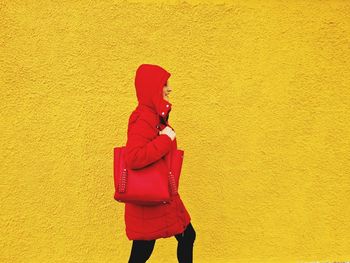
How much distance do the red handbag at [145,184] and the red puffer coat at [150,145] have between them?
0.19ft

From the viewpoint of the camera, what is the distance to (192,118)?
333 centimetres

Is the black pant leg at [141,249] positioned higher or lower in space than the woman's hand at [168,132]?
lower

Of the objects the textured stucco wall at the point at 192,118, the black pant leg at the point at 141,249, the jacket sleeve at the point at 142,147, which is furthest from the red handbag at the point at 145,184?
the textured stucco wall at the point at 192,118

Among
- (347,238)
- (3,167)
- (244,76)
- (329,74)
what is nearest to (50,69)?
(3,167)

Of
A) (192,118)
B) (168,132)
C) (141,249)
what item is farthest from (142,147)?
(192,118)

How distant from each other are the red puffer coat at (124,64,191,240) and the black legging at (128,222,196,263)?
0.10 meters

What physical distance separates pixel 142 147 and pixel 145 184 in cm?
21

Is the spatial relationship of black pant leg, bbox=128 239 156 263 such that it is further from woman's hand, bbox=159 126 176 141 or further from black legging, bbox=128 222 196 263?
woman's hand, bbox=159 126 176 141

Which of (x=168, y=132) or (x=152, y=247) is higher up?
(x=168, y=132)

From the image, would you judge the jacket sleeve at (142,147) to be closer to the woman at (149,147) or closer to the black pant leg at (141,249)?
the woman at (149,147)

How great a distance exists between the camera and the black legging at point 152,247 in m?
2.69

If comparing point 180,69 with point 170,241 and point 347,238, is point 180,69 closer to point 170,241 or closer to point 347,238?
point 170,241

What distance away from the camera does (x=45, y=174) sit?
→ 3.28 m

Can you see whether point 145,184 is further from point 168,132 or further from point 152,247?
point 152,247
